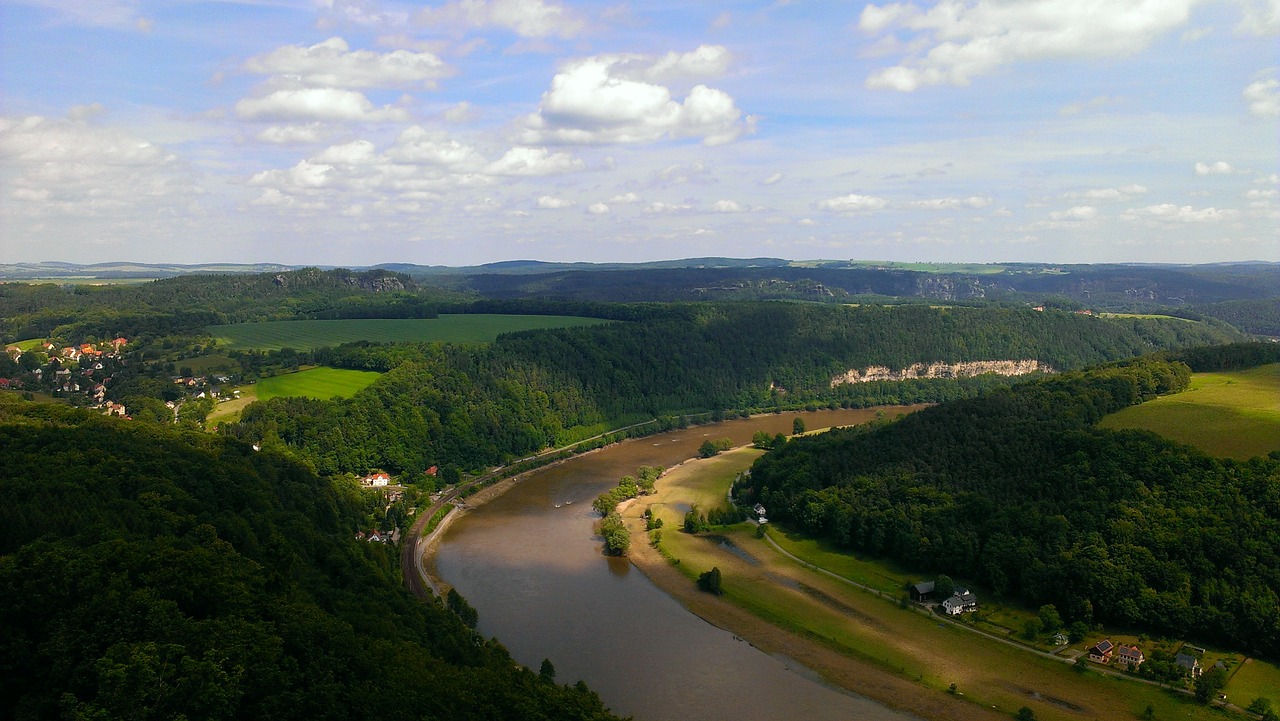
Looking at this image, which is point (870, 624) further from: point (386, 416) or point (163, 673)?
point (386, 416)

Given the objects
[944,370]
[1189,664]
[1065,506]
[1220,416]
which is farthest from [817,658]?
[944,370]

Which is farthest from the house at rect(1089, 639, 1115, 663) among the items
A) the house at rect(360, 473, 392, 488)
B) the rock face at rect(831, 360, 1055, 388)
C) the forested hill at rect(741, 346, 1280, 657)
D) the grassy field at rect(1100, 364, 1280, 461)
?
the rock face at rect(831, 360, 1055, 388)

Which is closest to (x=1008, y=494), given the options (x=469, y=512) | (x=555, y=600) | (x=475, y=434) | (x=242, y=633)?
(x=555, y=600)

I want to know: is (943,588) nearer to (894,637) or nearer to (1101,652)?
(894,637)

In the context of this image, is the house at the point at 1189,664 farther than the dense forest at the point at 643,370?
No

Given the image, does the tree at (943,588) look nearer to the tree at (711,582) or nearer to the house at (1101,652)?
the house at (1101,652)

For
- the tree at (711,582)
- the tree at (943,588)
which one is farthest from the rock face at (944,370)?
the tree at (943,588)

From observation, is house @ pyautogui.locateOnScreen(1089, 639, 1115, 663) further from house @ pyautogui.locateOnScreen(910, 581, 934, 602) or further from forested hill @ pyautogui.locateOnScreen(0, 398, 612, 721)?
forested hill @ pyautogui.locateOnScreen(0, 398, 612, 721)
